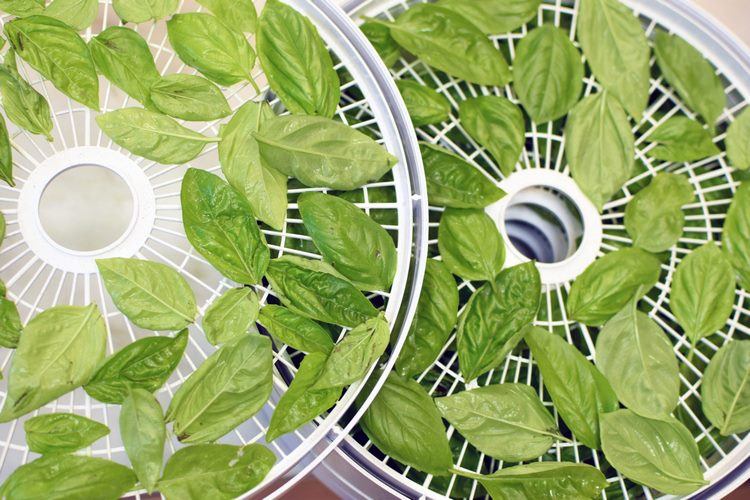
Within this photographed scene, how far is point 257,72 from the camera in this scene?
439mm

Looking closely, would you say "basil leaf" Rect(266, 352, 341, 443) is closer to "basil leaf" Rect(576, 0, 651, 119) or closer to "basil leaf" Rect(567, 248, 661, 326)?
"basil leaf" Rect(567, 248, 661, 326)

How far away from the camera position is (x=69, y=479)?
13.8 inches

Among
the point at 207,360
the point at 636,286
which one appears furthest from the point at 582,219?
the point at 207,360

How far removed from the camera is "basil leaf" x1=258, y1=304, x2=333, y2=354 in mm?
381

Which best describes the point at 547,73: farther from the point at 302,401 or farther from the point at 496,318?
the point at 302,401

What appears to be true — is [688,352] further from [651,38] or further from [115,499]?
[115,499]

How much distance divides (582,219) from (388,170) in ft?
0.55

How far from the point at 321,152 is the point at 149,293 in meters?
0.13

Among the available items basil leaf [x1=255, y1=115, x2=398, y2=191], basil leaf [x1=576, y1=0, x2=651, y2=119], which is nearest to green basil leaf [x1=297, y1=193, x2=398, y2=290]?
basil leaf [x1=255, y1=115, x2=398, y2=191]

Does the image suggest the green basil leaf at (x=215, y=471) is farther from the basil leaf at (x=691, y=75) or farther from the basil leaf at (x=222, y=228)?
the basil leaf at (x=691, y=75)

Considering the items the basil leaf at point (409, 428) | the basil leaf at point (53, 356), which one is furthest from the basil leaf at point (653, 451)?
the basil leaf at point (53, 356)

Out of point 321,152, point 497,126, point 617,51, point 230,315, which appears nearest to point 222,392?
point 230,315

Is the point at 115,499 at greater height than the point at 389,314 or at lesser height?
lesser

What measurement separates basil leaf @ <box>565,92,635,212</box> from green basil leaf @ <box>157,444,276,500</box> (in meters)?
0.28
